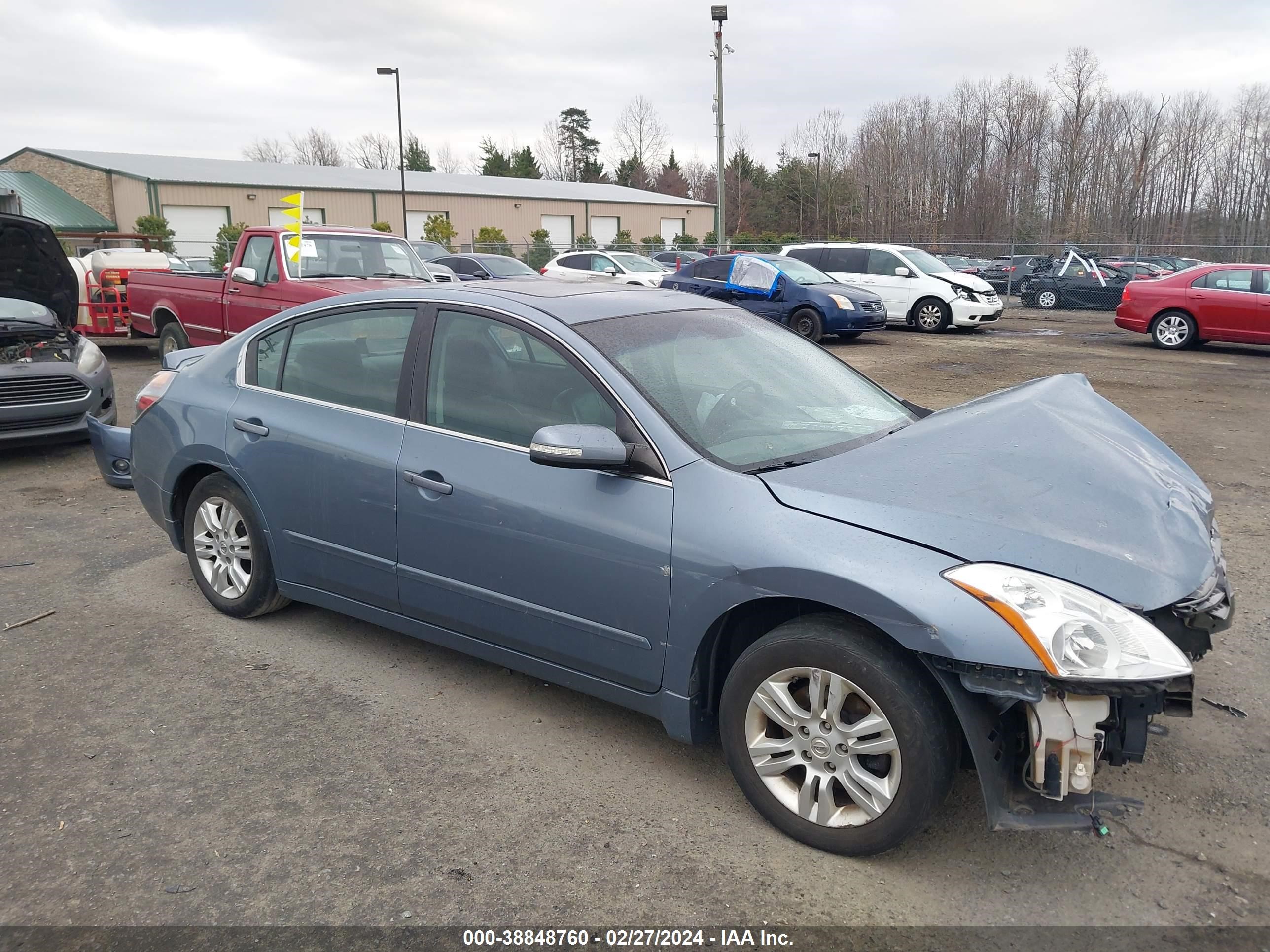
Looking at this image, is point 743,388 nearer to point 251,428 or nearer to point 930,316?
point 251,428

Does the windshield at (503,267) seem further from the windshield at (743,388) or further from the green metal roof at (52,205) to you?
the green metal roof at (52,205)

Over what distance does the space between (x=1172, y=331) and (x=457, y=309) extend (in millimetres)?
15926

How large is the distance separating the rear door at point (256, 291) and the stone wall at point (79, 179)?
1530 inches

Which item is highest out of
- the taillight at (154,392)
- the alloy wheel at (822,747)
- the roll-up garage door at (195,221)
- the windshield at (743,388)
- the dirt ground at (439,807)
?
the roll-up garage door at (195,221)

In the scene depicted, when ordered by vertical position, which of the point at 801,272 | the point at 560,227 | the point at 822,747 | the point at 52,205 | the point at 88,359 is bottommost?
the point at 822,747

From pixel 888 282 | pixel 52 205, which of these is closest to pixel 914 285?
pixel 888 282

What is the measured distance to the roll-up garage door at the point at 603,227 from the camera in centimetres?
5584

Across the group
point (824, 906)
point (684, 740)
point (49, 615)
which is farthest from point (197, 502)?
point (824, 906)

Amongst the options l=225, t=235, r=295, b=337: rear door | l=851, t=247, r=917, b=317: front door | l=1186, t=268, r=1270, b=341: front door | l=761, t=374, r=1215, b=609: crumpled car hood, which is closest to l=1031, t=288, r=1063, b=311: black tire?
l=851, t=247, r=917, b=317: front door

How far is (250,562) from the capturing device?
4500 mm

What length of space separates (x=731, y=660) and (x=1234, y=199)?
60.9 metres

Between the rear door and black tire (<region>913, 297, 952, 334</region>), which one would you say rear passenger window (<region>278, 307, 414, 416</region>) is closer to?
the rear door

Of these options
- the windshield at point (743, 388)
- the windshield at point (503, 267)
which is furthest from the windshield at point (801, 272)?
the windshield at point (743, 388)

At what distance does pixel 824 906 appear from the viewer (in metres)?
2.65
